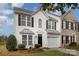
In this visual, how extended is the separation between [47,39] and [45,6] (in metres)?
0.45

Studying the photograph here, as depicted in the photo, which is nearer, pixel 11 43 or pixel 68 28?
pixel 11 43

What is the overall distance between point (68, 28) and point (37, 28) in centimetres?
43

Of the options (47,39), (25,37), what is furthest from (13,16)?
(47,39)

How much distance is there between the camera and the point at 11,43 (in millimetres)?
3145

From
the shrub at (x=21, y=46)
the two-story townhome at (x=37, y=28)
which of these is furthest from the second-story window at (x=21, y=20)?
the shrub at (x=21, y=46)

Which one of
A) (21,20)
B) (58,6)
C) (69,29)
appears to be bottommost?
(69,29)

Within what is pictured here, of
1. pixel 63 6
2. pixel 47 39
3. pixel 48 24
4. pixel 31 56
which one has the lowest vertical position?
pixel 31 56

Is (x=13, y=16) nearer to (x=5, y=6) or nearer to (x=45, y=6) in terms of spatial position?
(x=5, y=6)

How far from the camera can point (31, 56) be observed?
10.3 feet

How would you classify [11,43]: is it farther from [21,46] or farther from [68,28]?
[68,28]

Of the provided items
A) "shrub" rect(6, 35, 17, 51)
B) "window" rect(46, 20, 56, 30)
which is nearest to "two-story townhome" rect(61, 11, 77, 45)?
"window" rect(46, 20, 56, 30)

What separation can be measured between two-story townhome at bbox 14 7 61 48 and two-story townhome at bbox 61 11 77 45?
69 mm

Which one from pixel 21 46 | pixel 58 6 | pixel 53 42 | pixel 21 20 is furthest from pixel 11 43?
pixel 58 6

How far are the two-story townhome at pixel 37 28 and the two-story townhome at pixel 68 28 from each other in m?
0.07
